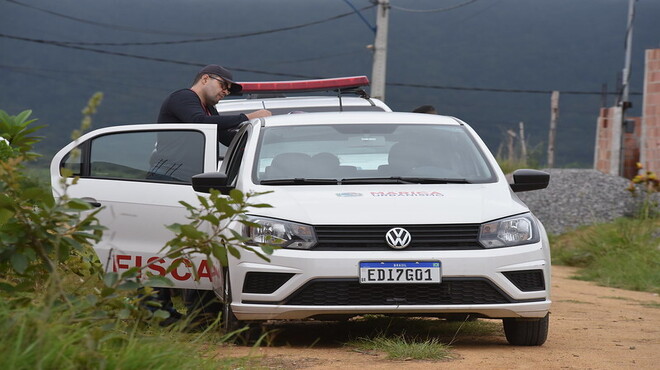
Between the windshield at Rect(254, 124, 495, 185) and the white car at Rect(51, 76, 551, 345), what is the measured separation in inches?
0.4

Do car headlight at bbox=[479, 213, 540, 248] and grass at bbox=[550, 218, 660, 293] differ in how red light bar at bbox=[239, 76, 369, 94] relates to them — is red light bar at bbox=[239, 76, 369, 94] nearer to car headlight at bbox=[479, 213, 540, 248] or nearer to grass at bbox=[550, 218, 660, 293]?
grass at bbox=[550, 218, 660, 293]

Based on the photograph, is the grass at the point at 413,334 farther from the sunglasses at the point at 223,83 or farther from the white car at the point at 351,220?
the sunglasses at the point at 223,83

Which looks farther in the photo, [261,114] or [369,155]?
[261,114]

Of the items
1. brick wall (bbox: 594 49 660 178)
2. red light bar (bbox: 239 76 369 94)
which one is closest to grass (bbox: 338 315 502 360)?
red light bar (bbox: 239 76 369 94)

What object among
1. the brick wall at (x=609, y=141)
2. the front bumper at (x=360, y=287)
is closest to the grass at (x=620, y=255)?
the front bumper at (x=360, y=287)

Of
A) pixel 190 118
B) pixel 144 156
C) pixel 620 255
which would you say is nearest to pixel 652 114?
pixel 620 255

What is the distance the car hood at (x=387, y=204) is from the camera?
7281mm

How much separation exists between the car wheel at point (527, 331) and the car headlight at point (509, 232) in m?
0.53

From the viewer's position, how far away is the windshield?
8.07 m

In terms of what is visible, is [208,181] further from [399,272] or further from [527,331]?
[527,331]

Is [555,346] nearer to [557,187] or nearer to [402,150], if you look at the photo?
[402,150]

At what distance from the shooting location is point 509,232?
7418 mm

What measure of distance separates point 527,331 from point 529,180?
97cm

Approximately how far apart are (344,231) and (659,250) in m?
9.18
